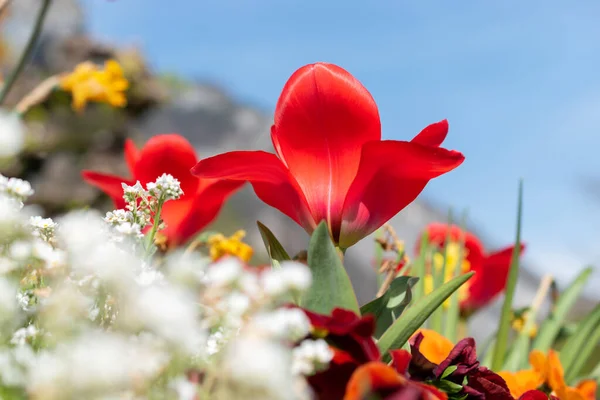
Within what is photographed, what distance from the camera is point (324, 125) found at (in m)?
0.44

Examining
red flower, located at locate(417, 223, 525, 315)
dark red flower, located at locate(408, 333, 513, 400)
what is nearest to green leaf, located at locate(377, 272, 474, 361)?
dark red flower, located at locate(408, 333, 513, 400)

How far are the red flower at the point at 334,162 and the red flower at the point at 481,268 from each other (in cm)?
44

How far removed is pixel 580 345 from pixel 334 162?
0.55 meters

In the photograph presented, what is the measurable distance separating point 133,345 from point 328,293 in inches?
5.3

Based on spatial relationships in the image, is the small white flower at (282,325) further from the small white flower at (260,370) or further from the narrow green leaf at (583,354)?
the narrow green leaf at (583,354)

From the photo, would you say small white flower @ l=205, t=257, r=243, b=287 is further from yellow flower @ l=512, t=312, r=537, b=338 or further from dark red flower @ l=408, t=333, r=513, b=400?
yellow flower @ l=512, t=312, r=537, b=338

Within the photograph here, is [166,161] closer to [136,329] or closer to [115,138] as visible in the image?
[136,329]

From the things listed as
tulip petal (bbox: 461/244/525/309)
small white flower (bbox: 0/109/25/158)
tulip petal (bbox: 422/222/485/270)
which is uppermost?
small white flower (bbox: 0/109/25/158)

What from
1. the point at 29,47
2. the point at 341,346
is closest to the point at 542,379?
the point at 341,346

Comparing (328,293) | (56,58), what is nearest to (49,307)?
(328,293)

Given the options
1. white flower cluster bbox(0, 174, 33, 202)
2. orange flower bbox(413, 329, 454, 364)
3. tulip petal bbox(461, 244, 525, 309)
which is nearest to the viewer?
white flower cluster bbox(0, 174, 33, 202)

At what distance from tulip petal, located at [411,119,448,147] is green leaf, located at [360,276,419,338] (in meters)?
0.11

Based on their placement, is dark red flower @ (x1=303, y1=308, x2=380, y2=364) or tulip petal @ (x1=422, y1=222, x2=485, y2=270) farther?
tulip petal @ (x1=422, y1=222, x2=485, y2=270)

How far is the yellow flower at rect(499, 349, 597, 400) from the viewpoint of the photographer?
504mm
